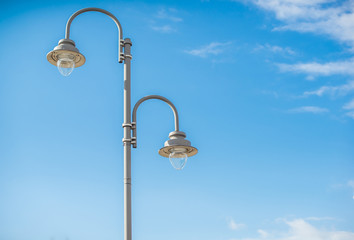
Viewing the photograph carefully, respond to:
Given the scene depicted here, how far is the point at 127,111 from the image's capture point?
27.5ft

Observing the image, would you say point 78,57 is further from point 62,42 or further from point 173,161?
point 173,161

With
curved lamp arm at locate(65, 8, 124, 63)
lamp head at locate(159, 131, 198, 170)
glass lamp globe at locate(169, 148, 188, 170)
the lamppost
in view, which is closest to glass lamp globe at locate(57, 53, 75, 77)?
the lamppost

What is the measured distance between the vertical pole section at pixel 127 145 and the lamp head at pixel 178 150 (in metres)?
0.87

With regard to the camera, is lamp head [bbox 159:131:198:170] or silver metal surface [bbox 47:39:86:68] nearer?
silver metal surface [bbox 47:39:86:68]

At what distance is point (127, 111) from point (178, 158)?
140cm

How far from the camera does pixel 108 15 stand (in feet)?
29.0

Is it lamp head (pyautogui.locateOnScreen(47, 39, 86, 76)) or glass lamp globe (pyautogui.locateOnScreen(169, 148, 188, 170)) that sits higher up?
lamp head (pyautogui.locateOnScreen(47, 39, 86, 76))

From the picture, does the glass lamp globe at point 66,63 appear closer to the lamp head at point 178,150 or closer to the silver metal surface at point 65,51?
the silver metal surface at point 65,51

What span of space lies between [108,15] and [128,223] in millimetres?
3898

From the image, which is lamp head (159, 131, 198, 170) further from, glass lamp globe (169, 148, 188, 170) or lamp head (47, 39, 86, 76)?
lamp head (47, 39, 86, 76)

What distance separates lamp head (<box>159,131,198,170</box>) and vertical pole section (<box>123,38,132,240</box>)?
87 centimetres

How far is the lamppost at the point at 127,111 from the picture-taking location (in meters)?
7.98

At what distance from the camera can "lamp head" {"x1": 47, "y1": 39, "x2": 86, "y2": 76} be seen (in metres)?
8.31

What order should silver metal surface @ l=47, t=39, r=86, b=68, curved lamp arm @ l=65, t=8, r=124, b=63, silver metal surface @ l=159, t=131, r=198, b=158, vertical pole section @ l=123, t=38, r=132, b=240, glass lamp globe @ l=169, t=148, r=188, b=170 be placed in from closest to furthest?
vertical pole section @ l=123, t=38, r=132, b=240
silver metal surface @ l=47, t=39, r=86, b=68
silver metal surface @ l=159, t=131, r=198, b=158
curved lamp arm @ l=65, t=8, r=124, b=63
glass lamp globe @ l=169, t=148, r=188, b=170
